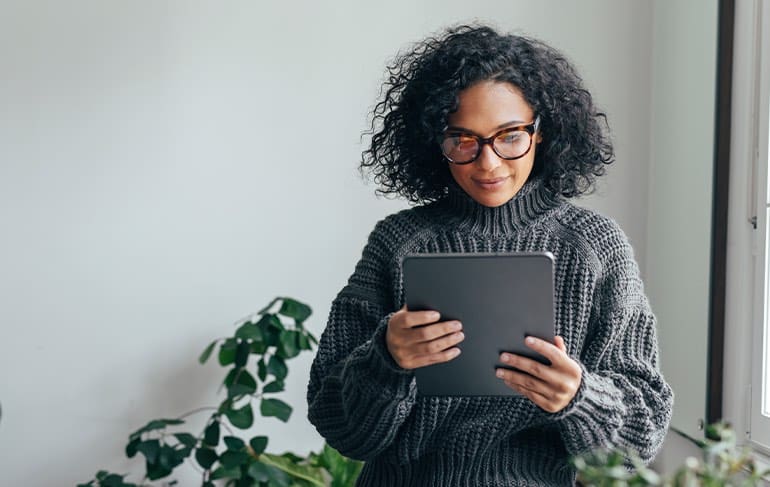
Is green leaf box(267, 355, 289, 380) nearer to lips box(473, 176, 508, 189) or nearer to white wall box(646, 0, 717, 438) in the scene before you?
white wall box(646, 0, 717, 438)

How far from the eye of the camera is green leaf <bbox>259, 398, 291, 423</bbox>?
229cm

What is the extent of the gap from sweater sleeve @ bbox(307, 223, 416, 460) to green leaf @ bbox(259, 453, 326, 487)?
1118 mm

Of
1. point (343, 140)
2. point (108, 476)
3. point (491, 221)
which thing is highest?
point (343, 140)

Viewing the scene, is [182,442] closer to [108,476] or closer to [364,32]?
[108,476]

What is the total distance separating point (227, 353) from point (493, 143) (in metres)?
1.43

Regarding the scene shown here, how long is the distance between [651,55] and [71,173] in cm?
161

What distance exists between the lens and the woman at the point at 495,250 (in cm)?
110

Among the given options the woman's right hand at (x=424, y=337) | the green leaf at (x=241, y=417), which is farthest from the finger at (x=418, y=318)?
the green leaf at (x=241, y=417)

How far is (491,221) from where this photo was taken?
3.95 feet

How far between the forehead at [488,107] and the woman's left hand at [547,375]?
29 centimetres

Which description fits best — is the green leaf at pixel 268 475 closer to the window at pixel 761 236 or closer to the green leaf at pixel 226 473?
the green leaf at pixel 226 473

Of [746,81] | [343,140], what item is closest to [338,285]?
[343,140]

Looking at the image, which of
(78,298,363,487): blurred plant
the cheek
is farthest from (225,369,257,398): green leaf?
the cheek

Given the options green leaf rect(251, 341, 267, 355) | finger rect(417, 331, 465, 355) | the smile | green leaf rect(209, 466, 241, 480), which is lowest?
green leaf rect(209, 466, 241, 480)
